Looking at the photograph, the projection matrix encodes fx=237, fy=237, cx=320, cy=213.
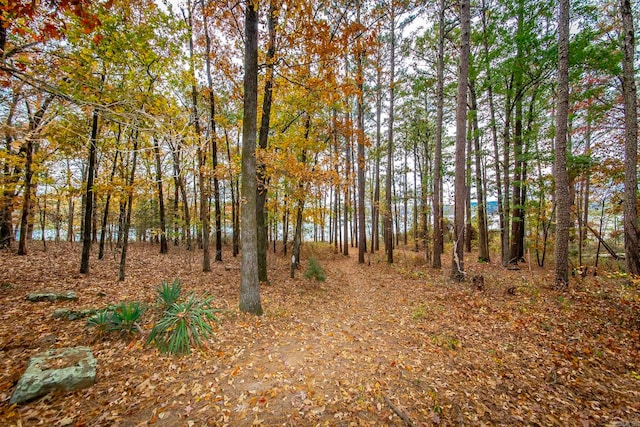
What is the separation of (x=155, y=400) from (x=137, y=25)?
875 cm

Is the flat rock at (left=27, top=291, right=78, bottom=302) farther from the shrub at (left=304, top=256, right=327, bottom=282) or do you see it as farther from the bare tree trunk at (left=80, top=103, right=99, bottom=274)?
the shrub at (left=304, top=256, right=327, bottom=282)

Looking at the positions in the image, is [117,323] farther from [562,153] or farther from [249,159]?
[562,153]

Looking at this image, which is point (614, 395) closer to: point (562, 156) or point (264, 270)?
point (562, 156)

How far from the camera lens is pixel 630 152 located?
668 cm

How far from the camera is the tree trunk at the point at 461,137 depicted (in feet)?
26.1

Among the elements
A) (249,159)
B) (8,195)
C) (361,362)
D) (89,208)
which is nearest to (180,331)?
(361,362)

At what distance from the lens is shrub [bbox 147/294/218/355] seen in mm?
4145

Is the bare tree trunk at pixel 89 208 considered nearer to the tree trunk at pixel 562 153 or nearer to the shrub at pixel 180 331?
the shrub at pixel 180 331

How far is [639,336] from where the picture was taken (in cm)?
453

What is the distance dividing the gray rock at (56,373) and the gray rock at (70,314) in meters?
1.36

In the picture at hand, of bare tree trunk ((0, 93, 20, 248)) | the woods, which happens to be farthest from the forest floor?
bare tree trunk ((0, 93, 20, 248))

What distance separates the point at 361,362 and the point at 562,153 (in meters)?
7.90

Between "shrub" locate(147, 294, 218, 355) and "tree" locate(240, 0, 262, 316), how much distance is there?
1178mm

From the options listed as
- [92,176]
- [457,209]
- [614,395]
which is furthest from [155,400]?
[457,209]
